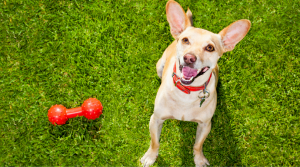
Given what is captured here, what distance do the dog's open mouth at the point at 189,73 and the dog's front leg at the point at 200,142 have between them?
1.04 metres

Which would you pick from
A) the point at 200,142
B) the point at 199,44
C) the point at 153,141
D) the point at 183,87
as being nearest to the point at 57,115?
the point at 153,141

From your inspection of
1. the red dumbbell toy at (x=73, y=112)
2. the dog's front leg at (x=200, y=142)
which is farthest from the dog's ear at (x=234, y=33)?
the red dumbbell toy at (x=73, y=112)

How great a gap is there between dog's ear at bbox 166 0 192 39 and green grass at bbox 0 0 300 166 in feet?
5.91

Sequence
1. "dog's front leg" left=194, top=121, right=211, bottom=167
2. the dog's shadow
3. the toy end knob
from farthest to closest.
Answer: the dog's shadow → the toy end knob → "dog's front leg" left=194, top=121, right=211, bottom=167

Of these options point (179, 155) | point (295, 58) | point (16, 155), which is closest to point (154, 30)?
point (179, 155)

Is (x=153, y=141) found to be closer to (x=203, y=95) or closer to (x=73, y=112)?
(x=203, y=95)

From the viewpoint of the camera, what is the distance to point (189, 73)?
3135 mm

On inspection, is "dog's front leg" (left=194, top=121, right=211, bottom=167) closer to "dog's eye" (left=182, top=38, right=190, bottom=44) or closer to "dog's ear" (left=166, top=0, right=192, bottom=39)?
"dog's eye" (left=182, top=38, right=190, bottom=44)

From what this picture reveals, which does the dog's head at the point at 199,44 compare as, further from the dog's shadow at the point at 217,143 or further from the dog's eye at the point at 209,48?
the dog's shadow at the point at 217,143

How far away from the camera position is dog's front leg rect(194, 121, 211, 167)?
3.86 meters

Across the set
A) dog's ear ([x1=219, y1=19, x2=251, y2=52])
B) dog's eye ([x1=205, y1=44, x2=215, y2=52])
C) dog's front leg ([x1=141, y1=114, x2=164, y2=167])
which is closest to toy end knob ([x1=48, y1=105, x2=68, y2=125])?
dog's front leg ([x1=141, y1=114, x2=164, y2=167])

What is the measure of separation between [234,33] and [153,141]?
2153 mm

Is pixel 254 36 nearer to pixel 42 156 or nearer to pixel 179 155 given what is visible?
pixel 179 155

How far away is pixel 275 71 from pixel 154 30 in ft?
9.19
